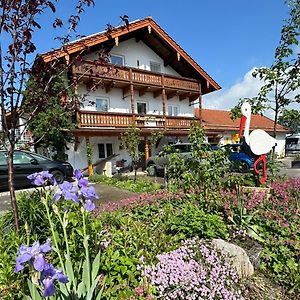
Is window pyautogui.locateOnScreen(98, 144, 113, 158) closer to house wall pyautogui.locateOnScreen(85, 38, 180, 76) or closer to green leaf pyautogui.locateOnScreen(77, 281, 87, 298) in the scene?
house wall pyautogui.locateOnScreen(85, 38, 180, 76)

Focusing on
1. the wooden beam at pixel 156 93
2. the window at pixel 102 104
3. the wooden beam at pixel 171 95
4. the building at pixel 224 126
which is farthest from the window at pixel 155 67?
the building at pixel 224 126

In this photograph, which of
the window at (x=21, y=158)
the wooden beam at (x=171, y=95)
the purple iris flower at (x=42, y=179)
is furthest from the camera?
the wooden beam at (x=171, y=95)

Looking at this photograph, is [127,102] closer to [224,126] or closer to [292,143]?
[224,126]

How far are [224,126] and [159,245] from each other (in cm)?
2242

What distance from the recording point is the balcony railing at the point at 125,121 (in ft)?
47.6

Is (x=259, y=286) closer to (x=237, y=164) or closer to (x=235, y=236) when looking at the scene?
(x=235, y=236)

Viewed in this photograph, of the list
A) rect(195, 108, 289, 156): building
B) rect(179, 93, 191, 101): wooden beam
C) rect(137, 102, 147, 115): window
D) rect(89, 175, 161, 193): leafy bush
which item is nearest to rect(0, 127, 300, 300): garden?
rect(89, 175, 161, 193): leafy bush

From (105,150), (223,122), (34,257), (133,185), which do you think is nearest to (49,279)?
(34,257)

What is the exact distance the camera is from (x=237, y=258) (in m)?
3.20

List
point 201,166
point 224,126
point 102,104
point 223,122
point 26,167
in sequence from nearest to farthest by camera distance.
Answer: point 201,166 < point 26,167 < point 102,104 < point 224,126 < point 223,122

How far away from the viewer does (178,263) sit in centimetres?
269

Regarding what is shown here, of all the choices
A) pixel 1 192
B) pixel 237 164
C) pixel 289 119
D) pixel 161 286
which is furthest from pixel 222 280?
pixel 1 192

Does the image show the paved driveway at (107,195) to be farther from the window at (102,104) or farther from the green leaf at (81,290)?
the window at (102,104)

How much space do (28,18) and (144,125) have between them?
14.7 metres
